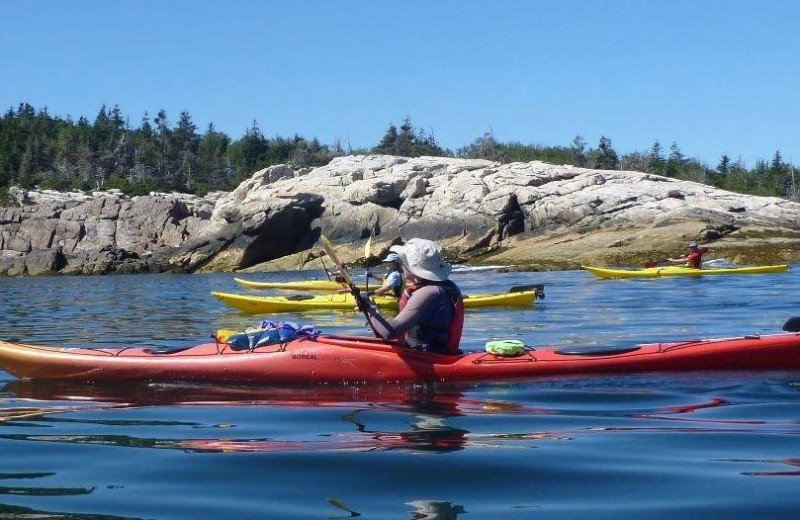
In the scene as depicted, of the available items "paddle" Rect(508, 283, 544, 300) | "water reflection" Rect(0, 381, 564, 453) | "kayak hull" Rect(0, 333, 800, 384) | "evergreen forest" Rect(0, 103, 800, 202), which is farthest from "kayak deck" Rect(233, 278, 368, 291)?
"evergreen forest" Rect(0, 103, 800, 202)

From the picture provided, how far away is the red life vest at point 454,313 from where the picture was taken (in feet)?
22.9

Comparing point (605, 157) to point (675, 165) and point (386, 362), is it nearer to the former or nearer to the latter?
point (675, 165)

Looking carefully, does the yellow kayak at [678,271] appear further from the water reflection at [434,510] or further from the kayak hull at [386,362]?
the water reflection at [434,510]

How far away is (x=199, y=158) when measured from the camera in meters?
92.8

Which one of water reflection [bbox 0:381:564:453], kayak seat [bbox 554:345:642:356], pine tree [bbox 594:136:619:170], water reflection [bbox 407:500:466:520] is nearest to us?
water reflection [bbox 407:500:466:520]

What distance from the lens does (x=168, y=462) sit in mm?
4539

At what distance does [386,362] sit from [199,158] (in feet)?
290

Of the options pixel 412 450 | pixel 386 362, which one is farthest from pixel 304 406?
pixel 412 450

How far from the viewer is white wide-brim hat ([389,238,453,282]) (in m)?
6.78

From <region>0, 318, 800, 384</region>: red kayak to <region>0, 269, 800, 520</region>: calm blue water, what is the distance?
0.13 metres

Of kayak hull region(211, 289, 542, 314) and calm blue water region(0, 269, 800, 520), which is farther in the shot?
kayak hull region(211, 289, 542, 314)

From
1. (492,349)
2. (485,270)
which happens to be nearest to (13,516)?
(492,349)

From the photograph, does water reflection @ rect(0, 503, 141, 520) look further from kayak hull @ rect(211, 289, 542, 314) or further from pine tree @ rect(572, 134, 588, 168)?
pine tree @ rect(572, 134, 588, 168)

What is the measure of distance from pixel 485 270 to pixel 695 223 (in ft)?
33.2
